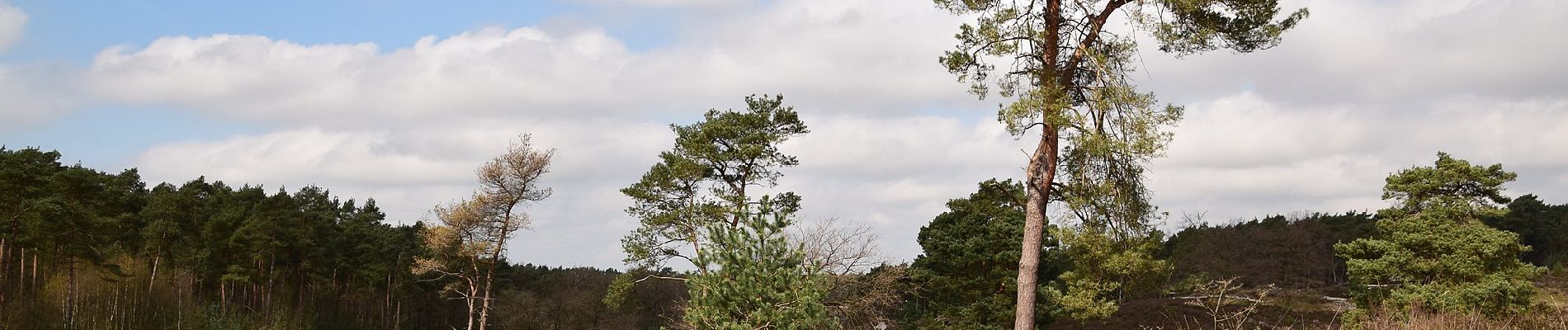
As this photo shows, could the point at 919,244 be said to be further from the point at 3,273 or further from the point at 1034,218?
the point at 3,273

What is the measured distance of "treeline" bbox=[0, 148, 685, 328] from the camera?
107ft

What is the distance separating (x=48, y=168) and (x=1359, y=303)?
4150cm

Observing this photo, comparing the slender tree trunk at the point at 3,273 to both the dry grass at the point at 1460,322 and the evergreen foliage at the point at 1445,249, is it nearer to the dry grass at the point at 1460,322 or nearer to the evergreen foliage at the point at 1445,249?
the dry grass at the point at 1460,322

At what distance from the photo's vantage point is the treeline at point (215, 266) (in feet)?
107

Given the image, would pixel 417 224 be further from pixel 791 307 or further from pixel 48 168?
pixel 791 307

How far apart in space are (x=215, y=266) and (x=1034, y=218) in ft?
138

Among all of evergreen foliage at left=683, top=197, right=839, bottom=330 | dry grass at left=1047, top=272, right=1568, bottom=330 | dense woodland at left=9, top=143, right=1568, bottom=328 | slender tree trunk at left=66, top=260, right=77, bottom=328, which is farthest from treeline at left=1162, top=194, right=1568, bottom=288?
slender tree trunk at left=66, top=260, right=77, bottom=328

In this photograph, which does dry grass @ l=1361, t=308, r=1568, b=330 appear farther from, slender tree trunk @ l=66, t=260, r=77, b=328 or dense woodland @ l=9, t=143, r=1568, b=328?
slender tree trunk @ l=66, t=260, r=77, b=328

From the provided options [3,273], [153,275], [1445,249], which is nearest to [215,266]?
[153,275]

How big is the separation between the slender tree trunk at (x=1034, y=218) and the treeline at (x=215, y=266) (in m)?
25.3

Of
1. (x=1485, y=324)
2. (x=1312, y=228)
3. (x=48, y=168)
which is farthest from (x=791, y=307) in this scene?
(x=1312, y=228)

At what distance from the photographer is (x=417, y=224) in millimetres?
64000

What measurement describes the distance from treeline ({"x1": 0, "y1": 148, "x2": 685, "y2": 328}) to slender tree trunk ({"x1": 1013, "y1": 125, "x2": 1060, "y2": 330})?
25283 millimetres

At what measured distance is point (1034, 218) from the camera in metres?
15.1
